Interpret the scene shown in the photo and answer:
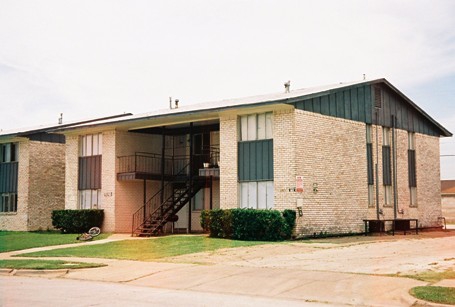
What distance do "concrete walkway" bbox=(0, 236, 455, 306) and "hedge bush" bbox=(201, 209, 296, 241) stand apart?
17.4 feet

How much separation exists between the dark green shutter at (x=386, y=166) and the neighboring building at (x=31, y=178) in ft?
64.0

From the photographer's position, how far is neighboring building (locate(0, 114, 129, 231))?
128 feet

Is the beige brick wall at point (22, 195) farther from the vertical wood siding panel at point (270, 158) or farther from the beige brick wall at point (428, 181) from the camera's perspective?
the beige brick wall at point (428, 181)

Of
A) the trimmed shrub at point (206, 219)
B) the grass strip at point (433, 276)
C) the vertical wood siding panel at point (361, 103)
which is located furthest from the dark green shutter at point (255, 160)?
the grass strip at point (433, 276)

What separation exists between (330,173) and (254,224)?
4.86 m

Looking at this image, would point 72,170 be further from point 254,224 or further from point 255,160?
point 254,224

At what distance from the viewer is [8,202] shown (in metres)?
40.2

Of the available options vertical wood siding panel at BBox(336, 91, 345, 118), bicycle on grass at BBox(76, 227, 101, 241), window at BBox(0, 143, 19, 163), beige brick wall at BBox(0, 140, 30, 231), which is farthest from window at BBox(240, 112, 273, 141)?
window at BBox(0, 143, 19, 163)

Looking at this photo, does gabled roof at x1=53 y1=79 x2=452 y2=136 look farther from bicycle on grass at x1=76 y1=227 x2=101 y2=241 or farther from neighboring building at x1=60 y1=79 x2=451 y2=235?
bicycle on grass at x1=76 y1=227 x2=101 y2=241

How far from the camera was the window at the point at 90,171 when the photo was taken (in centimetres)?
3472

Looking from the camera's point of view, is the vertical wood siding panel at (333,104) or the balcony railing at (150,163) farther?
the balcony railing at (150,163)

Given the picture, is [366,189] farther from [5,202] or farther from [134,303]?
[5,202]

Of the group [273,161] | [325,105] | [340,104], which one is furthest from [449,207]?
[273,161]

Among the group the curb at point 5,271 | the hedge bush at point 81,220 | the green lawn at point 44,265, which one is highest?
the hedge bush at point 81,220
